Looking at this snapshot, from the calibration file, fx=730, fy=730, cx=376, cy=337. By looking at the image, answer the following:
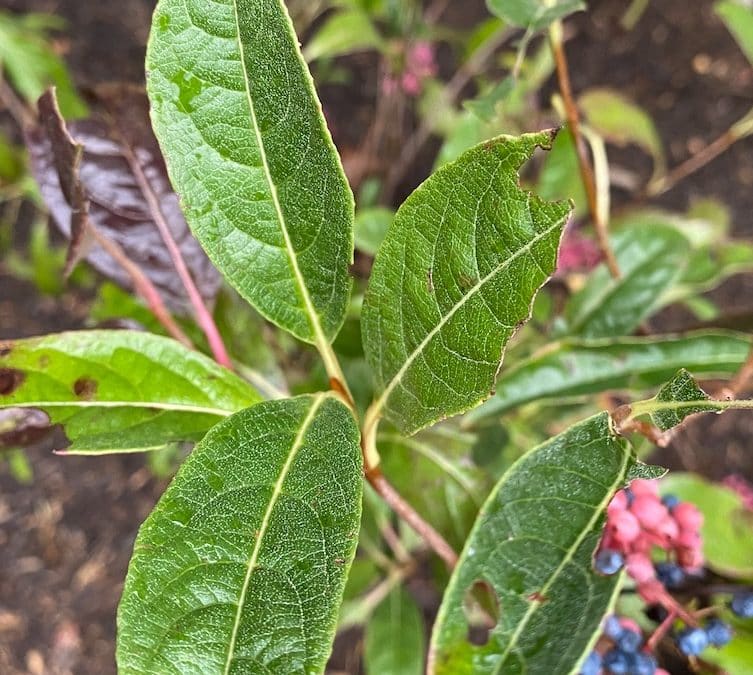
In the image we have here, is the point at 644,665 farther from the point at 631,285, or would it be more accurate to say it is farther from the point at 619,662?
the point at 631,285

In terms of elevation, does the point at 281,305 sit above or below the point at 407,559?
above

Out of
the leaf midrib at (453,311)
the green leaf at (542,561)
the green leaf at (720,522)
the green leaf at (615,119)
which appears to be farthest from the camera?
the green leaf at (615,119)

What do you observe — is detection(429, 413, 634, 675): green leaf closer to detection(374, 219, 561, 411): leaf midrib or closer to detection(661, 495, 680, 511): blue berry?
detection(374, 219, 561, 411): leaf midrib

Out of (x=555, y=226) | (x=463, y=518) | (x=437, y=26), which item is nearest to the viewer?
(x=555, y=226)

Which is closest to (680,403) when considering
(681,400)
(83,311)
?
(681,400)

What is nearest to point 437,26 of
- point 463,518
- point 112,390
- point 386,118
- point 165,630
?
point 386,118

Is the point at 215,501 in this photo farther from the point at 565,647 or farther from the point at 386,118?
the point at 386,118

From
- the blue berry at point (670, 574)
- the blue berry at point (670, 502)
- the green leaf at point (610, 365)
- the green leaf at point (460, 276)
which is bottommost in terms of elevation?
the blue berry at point (670, 574)

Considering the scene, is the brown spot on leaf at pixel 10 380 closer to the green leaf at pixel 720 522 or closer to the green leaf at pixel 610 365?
the green leaf at pixel 610 365

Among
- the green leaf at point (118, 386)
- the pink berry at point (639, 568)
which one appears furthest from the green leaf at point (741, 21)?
the green leaf at point (118, 386)
